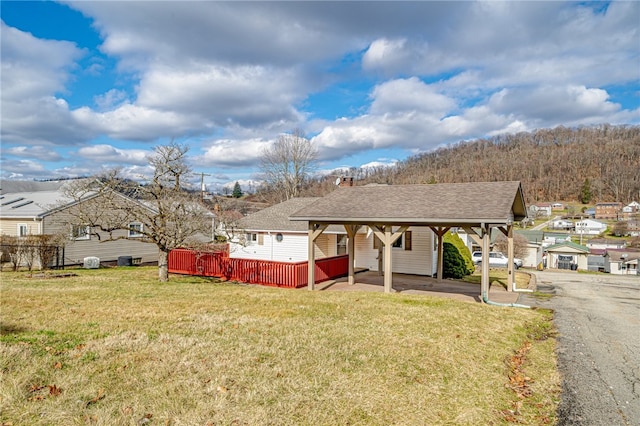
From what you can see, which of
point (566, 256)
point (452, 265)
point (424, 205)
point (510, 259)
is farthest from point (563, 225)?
point (424, 205)

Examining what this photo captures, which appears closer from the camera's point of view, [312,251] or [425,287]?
[312,251]

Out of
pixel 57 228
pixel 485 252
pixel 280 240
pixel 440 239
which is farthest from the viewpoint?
pixel 57 228

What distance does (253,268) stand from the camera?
16.1 metres

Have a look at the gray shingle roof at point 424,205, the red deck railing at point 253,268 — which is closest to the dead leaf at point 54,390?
the gray shingle roof at point 424,205

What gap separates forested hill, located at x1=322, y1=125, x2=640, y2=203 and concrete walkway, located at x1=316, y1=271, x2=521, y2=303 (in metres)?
86.4

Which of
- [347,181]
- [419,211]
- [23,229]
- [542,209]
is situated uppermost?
[542,209]

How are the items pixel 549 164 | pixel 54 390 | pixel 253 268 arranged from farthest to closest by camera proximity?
pixel 549 164, pixel 253 268, pixel 54 390

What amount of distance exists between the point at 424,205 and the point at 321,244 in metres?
8.14

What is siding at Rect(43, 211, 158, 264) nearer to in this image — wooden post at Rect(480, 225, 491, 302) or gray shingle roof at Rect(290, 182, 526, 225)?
gray shingle roof at Rect(290, 182, 526, 225)

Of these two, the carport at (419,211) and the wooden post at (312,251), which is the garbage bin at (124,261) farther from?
the wooden post at (312,251)

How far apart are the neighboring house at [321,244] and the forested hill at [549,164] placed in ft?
271

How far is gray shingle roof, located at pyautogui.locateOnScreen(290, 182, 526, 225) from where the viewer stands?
11.9 metres

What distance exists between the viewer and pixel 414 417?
4590mm

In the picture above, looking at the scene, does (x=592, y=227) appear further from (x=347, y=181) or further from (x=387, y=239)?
(x=387, y=239)
